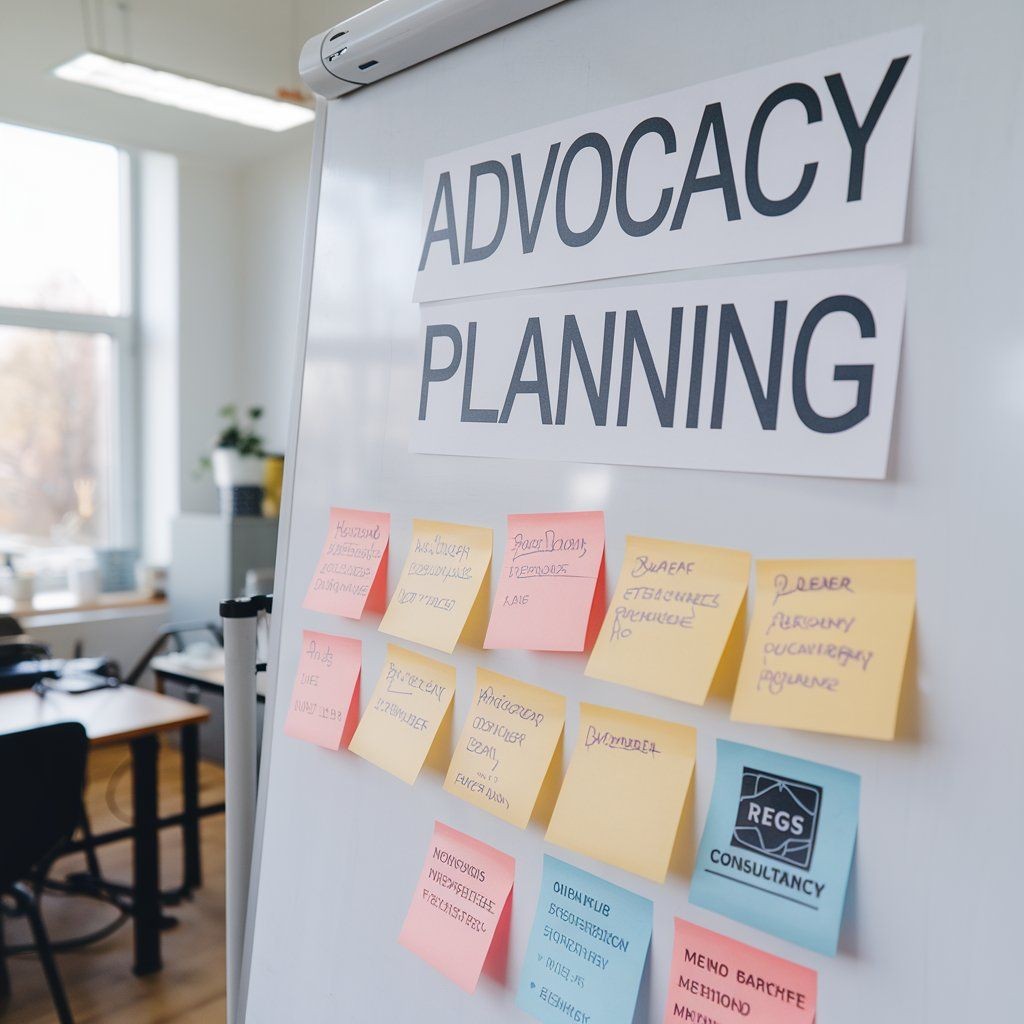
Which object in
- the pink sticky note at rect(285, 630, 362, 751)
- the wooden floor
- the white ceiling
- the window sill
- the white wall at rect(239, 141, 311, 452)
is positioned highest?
the white ceiling

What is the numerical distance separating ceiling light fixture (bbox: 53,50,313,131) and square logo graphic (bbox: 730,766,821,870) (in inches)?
139

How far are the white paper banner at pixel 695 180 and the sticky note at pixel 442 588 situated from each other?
229mm

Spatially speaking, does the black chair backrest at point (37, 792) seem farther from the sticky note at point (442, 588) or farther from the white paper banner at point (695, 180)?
the white paper banner at point (695, 180)

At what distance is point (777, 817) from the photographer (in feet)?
2.01

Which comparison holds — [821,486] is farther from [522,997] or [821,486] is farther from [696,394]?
[522,997]

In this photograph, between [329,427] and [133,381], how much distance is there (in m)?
4.69

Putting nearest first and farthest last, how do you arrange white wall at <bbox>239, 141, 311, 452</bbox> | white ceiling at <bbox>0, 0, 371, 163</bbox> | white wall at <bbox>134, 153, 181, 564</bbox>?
white ceiling at <bbox>0, 0, 371, 163</bbox>
white wall at <bbox>239, 141, 311, 452</bbox>
white wall at <bbox>134, 153, 181, 564</bbox>

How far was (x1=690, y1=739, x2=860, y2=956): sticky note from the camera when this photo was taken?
22.8 inches

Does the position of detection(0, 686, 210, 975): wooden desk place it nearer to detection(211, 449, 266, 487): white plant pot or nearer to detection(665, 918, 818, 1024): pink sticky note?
detection(211, 449, 266, 487): white plant pot

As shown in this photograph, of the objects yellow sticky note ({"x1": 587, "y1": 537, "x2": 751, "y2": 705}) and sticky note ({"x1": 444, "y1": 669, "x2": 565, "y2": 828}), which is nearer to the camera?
yellow sticky note ({"x1": 587, "y1": 537, "x2": 751, "y2": 705})

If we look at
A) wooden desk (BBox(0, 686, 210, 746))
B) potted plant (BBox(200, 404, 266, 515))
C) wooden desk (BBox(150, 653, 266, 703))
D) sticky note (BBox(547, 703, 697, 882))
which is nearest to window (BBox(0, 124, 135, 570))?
potted plant (BBox(200, 404, 266, 515))

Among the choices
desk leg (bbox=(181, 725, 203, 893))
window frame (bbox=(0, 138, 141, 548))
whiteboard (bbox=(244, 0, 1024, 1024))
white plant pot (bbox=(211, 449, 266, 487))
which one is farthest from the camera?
window frame (bbox=(0, 138, 141, 548))

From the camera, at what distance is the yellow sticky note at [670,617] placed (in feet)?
2.09

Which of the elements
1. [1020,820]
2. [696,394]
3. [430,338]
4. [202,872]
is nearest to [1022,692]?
[1020,820]
